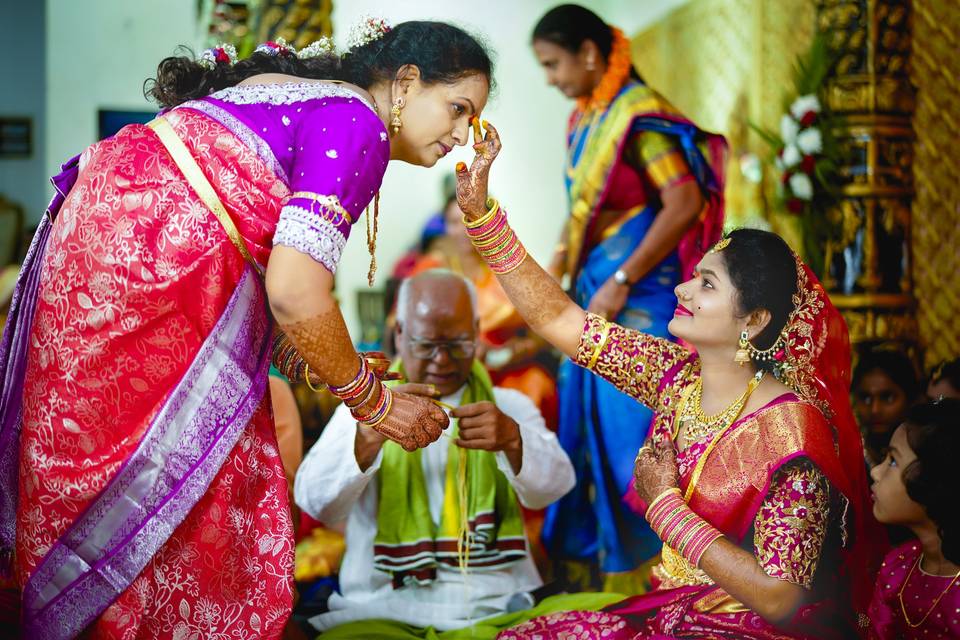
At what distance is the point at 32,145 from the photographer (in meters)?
9.18

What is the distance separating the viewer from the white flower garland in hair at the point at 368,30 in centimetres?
222

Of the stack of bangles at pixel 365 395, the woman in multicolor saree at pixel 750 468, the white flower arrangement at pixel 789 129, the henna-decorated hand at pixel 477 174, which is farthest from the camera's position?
the white flower arrangement at pixel 789 129

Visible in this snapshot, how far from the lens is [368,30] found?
2.22 metres

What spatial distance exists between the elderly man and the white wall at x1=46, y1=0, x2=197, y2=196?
5.67 m

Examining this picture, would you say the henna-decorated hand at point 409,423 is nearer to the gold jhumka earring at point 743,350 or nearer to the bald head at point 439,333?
the gold jhumka earring at point 743,350

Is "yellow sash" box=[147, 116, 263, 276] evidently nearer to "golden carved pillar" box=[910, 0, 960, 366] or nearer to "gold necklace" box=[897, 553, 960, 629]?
"gold necklace" box=[897, 553, 960, 629]

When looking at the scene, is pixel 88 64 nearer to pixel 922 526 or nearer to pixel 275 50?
pixel 275 50

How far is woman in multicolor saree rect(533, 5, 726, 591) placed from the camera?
3.74 meters

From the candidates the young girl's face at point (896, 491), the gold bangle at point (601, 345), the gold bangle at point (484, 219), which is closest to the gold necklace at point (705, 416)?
the gold bangle at point (601, 345)

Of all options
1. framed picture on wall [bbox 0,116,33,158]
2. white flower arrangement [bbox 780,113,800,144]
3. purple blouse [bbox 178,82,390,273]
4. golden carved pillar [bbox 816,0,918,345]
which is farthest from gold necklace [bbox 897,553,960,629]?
framed picture on wall [bbox 0,116,33,158]

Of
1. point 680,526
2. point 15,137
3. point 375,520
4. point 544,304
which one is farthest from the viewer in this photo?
point 15,137

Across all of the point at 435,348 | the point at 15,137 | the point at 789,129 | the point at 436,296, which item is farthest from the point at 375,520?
the point at 15,137

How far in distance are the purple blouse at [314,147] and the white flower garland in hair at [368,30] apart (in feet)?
0.70

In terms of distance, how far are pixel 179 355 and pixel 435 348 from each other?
4.31ft
